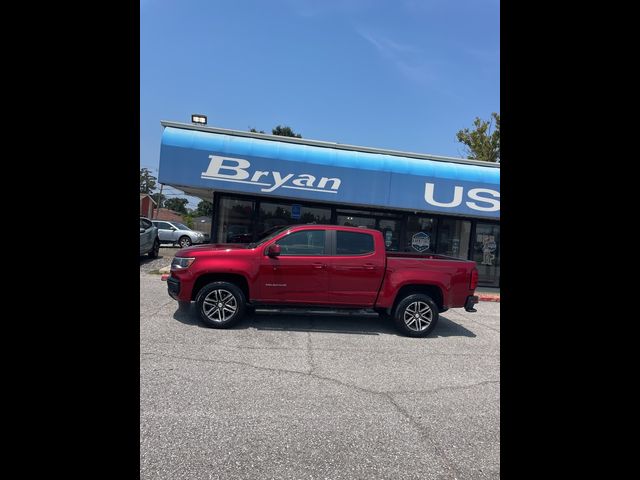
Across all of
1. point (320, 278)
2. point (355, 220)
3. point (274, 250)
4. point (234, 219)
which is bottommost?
point (320, 278)

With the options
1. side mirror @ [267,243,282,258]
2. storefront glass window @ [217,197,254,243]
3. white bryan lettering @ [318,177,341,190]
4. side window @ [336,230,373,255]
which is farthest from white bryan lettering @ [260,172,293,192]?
side mirror @ [267,243,282,258]

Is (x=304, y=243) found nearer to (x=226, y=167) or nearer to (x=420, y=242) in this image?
(x=226, y=167)

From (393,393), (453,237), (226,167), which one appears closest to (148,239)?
(226,167)

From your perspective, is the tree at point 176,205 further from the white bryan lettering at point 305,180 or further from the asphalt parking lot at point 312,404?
the asphalt parking lot at point 312,404

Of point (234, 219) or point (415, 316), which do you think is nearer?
point (415, 316)

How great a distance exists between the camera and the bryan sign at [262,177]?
10.0 m

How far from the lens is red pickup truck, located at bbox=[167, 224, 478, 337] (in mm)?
5914

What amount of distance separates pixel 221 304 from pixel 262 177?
17.3 feet

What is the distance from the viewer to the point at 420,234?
12.1m

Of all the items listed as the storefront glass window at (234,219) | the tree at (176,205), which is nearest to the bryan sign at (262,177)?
the storefront glass window at (234,219)
